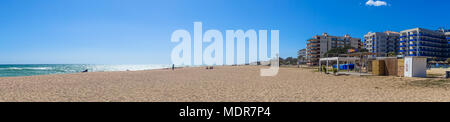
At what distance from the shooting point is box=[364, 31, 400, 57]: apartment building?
70.5 meters

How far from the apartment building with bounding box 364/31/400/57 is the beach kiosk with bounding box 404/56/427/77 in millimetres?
68397

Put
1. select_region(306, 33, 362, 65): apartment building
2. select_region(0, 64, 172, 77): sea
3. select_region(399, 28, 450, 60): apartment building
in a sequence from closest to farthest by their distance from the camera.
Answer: select_region(0, 64, 172, 77): sea < select_region(399, 28, 450, 60): apartment building < select_region(306, 33, 362, 65): apartment building

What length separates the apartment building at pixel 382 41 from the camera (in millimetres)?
70500

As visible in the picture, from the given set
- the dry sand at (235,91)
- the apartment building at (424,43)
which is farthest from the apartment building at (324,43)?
the dry sand at (235,91)

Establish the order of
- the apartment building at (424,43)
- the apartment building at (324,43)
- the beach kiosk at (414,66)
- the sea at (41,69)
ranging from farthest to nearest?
the apartment building at (324,43), the apartment building at (424,43), the sea at (41,69), the beach kiosk at (414,66)

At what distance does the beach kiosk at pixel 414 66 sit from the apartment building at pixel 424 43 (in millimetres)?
66203

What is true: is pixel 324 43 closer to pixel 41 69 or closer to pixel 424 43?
pixel 424 43

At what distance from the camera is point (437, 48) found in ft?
225

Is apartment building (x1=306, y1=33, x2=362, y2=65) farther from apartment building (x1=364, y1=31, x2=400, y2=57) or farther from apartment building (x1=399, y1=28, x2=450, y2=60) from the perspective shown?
apartment building (x1=399, y1=28, x2=450, y2=60)

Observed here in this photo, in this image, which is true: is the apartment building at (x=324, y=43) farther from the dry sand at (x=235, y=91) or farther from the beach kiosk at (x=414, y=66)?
the dry sand at (x=235, y=91)

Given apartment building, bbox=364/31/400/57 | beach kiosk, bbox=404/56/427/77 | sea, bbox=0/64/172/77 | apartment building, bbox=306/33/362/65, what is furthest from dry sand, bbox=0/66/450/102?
apartment building, bbox=364/31/400/57
